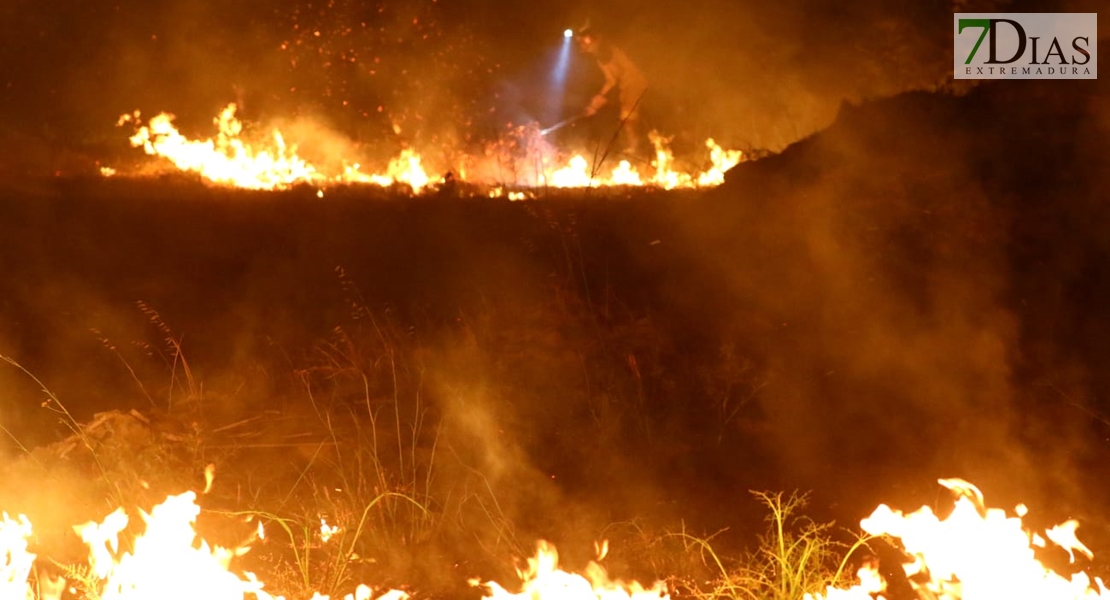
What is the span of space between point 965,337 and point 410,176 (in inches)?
358

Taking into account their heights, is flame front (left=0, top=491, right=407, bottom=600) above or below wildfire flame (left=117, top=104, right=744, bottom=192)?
below

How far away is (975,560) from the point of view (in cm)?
321

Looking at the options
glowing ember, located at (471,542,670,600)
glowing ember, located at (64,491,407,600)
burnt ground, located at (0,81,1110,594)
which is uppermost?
burnt ground, located at (0,81,1110,594)

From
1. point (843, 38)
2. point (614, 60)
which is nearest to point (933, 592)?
point (843, 38)

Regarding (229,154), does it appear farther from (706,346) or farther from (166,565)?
(166,565)

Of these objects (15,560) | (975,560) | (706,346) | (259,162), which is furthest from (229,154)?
(975,560)

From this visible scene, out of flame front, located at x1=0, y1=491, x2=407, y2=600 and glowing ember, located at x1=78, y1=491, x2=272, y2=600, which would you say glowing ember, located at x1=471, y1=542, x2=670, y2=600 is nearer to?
flame front, located at x1=0, y1=491, x2=407, y2=600

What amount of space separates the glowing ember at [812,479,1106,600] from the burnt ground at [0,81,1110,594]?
92 cm

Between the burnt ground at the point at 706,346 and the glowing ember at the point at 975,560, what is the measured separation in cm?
92

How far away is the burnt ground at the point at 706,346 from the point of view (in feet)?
14.9

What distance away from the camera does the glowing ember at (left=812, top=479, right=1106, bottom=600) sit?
3.15 metres

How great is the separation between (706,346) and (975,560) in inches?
107

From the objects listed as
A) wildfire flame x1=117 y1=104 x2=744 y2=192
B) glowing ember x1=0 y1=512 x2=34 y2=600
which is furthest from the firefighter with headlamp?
glowing ember x1=0 y1=512 x2=34 y2=600

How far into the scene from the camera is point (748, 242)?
692 cm
